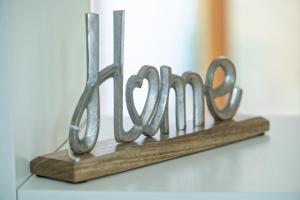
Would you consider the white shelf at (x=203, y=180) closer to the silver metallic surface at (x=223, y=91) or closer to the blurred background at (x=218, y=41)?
the silver metallic surface at (x=223, y=91)

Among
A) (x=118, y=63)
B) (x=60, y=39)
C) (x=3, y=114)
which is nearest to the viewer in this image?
(x=3, y=114)

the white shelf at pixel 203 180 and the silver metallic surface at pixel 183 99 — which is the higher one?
the silver metallic surface at pixel 183 99

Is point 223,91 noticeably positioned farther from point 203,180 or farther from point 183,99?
point 203,180

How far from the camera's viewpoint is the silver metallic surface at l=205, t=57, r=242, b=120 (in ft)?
2.89

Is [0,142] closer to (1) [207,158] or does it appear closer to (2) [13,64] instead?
(2) [13,64]

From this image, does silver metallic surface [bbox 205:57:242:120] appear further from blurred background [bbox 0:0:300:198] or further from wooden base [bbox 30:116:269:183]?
blurred background [bbox 0:0:300:198]

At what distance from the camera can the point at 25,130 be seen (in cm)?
62

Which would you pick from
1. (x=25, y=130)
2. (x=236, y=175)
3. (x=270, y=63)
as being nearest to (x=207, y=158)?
(x=236, y=175)

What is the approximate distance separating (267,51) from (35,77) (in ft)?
6.28

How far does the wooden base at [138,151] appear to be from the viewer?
61cm

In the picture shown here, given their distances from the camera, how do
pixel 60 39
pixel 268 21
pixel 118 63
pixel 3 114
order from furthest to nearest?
1. pixel 268 21
2. pixel 60 39
3. pixel 118 63
4. pixel 3 114

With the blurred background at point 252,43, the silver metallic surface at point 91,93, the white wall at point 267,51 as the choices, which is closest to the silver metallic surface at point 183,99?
the silver metallic surface at point 91,93

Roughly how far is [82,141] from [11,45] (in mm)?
151

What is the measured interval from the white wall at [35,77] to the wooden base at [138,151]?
43 mm
